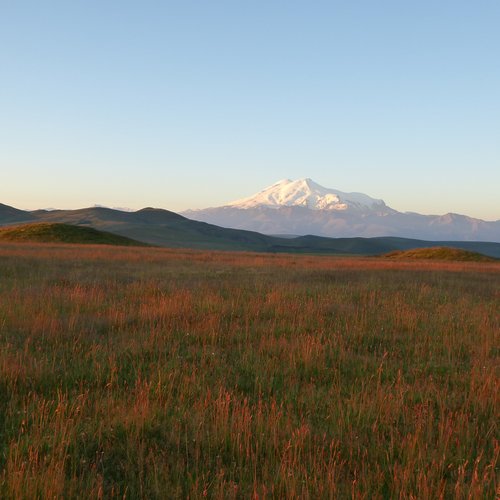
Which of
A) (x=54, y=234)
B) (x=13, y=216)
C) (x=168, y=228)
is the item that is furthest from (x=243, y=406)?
(x=13, y=216)

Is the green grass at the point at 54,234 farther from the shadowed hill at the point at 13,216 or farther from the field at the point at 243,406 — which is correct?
the shadowed hill at the point at 13,216

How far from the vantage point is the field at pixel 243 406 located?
3365 millimetres

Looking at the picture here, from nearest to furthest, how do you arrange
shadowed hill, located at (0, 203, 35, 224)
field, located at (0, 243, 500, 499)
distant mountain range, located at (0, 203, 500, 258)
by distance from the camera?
field, located at (0, 243, 500, 499) < distant mountain range, located at (0, 203, 500, 258) < shadowed hill, located at (0, 203, 35, 224)

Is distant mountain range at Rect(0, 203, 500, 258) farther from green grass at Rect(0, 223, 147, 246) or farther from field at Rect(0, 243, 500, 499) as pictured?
field at Rect(0, 243, 500, 499)

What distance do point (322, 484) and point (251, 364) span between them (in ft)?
9.64

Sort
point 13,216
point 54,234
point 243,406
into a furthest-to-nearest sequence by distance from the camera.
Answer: point 13,216 → point 54,234 → point 243,406

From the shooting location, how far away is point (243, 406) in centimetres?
449

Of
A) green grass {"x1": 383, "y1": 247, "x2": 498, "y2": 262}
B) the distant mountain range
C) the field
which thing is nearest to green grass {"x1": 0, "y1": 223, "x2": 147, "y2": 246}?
green grass {"x1": 383, "y1": 247, "x2": 498, "y2": 262}

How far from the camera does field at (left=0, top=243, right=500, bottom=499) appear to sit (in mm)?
3365

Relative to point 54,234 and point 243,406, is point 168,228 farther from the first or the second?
point 243,406

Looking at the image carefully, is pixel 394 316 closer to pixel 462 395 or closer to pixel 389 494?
pixel 462 395

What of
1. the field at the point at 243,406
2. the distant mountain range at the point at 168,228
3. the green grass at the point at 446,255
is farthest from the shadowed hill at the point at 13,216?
the field at the point at 243,406

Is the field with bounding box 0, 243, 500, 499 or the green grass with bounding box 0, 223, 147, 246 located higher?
the green grass with bounding box 0, 223, 147, 246

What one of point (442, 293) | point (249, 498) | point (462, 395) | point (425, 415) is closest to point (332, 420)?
point (425, 415)
